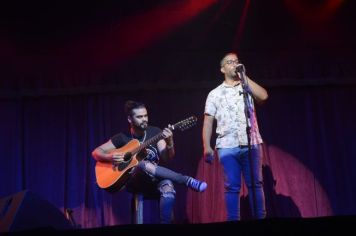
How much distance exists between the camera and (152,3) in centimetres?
708

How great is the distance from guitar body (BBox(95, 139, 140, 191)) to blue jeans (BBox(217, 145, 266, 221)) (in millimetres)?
921

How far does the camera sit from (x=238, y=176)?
512 centimetres

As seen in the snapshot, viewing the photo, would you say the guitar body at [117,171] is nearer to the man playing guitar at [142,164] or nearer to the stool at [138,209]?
the man playing guitar at [142,164]

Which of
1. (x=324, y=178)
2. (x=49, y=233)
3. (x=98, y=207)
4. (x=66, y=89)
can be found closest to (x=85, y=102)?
(x=66, y=89)

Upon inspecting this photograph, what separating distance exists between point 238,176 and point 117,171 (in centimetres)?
126

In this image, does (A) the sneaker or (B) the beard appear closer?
(A) the sneaker

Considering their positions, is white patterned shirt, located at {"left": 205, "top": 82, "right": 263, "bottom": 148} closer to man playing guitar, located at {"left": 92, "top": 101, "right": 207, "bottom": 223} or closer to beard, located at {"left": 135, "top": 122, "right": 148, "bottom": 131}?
man playing guitar, located at {"left": 92, "top": 101, "right": 207, "bottom": 223}

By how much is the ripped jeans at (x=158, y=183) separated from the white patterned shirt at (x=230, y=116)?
667 mm

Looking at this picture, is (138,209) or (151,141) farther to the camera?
(151,141)

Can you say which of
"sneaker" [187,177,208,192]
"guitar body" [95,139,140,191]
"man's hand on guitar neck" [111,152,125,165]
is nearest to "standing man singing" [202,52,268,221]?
"sneaker" [187,177,208,192]

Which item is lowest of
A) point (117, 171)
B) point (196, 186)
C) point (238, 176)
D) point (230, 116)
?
point (196, 186)

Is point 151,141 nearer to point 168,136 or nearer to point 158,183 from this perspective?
point 168,136

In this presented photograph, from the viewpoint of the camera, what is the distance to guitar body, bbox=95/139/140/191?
5094 millimetres

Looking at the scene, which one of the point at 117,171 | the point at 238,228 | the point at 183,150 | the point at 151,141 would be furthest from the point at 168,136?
the point at 238,228
